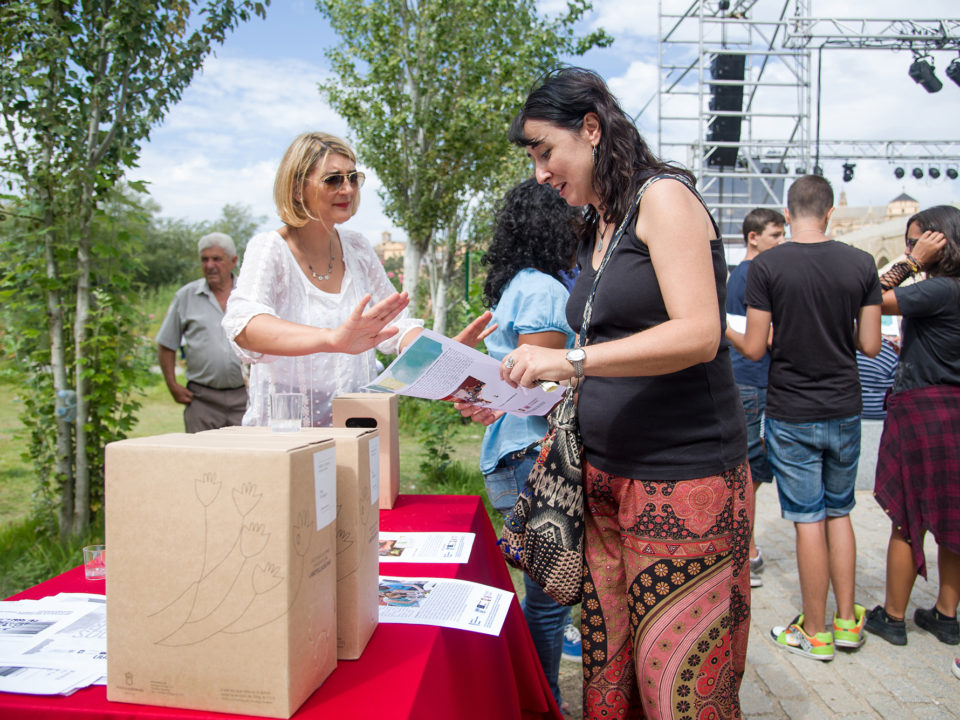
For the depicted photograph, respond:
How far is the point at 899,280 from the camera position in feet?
10.1

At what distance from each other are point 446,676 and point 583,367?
2.04ft

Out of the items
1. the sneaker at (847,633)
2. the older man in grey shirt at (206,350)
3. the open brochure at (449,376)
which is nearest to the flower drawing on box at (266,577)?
the open brochure at (449,376)

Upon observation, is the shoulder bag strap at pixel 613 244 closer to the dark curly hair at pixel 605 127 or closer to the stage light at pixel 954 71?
the dark curly hair at pixel 605 127

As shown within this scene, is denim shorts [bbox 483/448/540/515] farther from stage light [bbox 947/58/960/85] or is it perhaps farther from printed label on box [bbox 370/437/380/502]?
stage light [bbox 947/58/960/85]

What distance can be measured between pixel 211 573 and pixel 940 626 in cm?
344

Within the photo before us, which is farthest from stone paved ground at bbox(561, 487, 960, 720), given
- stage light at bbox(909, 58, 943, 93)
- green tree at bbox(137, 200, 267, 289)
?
green tree at bbox(137, 200, 267, 289)

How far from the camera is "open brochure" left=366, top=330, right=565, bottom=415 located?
1.48 meters

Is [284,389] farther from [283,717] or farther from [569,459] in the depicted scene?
[283,717]

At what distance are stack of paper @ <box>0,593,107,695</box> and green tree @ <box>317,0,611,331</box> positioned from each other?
11864 millimetres

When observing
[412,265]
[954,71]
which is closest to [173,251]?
[412,265]

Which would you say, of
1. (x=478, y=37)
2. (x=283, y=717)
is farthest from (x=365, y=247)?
(x=478, y=37)

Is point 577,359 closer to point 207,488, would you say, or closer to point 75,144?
point 207,488

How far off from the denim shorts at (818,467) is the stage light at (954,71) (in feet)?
44.5

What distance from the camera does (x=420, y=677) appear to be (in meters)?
1.04
